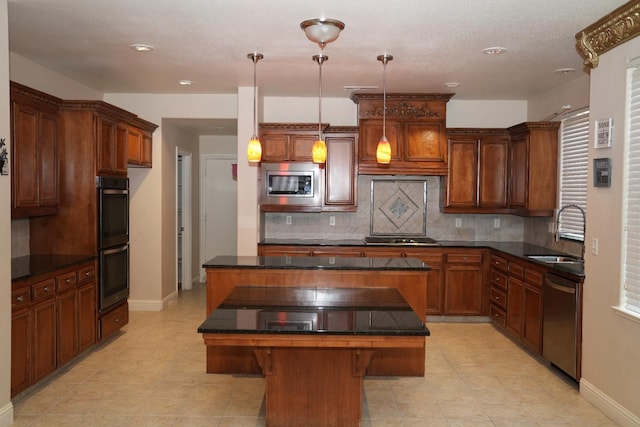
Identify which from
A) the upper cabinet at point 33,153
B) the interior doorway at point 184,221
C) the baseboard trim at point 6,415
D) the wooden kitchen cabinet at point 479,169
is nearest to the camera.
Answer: the baseboard trim at point 6,415

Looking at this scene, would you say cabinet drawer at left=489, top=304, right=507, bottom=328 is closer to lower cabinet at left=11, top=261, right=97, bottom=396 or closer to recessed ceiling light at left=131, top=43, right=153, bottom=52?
lower cabinet at left=11, top=261, right=97, bottom=396

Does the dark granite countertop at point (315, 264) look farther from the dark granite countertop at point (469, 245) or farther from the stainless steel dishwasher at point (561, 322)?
the dark granite countertop at point (469, 245)

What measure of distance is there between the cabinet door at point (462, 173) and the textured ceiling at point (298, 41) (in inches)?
28.3

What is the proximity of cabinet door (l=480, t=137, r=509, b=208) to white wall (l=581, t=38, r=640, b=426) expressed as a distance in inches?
96.8

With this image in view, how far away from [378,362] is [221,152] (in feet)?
16.9

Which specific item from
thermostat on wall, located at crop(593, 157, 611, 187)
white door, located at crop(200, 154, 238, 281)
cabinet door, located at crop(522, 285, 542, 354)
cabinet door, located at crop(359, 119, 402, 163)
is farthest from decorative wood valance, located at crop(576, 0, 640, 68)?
white door, located at crop(200, 154, 238, 281)

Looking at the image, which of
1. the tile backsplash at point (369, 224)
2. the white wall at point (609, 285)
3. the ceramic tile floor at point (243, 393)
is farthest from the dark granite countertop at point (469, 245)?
the white wall at point (609, 285)

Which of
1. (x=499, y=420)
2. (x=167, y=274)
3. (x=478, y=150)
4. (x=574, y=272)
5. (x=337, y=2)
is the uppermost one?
(x=337, y=2)

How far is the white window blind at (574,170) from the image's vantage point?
17.3ft

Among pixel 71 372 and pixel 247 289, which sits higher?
pixel 247 289

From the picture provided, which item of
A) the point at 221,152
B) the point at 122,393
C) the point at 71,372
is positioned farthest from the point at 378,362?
the point at 221,152

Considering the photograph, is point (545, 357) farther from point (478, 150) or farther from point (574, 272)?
point (478, 150)

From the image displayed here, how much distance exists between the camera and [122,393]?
395cm

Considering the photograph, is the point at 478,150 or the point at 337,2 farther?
the point at 478,150
